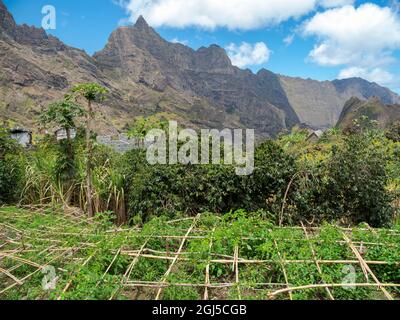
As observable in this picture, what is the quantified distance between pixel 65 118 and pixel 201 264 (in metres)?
4.44

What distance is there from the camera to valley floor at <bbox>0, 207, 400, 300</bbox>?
3.43 meters

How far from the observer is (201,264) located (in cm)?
378

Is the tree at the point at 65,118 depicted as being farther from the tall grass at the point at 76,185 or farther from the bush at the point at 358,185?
the bush at the point at 358,185

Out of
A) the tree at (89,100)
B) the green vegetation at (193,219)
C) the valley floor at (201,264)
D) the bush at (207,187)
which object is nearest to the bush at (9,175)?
the green vegetation at (193,219)

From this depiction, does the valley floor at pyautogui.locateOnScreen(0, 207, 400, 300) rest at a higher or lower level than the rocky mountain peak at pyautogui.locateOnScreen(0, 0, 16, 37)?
lower

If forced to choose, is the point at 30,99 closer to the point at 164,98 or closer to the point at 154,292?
the point at 164,98

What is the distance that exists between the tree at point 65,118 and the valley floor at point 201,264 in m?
2.35

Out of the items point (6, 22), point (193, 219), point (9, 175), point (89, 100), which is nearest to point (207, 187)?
point (193, 219)

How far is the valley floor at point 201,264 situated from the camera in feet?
11.3

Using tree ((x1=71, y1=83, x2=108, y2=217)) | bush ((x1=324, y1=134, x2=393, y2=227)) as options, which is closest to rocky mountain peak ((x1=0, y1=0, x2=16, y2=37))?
tree ((x1=71, y1=83, x2=108, y2=217))

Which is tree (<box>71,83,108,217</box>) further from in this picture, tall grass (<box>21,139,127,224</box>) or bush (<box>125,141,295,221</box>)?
bush (<box>125,141,295,221</box>)

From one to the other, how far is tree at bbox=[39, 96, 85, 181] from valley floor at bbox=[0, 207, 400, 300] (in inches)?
92.5

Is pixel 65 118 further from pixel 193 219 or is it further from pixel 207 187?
pixel 193 219

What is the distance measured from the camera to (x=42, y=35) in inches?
5940
